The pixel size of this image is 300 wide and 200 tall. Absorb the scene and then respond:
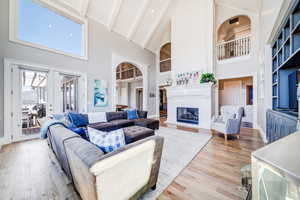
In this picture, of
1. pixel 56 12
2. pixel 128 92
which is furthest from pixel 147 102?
pixel 56 12

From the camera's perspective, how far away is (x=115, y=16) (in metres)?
5.01

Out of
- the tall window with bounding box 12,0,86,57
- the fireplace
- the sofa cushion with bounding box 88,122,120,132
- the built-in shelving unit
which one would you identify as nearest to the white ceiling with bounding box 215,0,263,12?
the built-in shelving unit

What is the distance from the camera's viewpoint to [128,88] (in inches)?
413

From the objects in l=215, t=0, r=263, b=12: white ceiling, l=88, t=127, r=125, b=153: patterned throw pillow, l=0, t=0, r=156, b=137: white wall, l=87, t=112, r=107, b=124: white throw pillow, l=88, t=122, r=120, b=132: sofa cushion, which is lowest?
l=88, t=122, r=120, b=132: sofa cushion

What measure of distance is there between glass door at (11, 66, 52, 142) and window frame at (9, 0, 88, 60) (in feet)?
2.56

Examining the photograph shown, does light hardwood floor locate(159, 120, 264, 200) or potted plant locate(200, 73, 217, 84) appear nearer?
light hardwood floor locate(159, 120, 264, 200)

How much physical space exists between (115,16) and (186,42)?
3.40 metres

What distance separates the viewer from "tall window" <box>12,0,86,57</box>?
134 inches

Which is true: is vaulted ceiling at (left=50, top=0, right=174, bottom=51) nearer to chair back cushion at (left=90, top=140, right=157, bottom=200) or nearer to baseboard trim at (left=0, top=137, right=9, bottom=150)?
baseboard trim at (left=0, top=137, right=9, bottom=150)

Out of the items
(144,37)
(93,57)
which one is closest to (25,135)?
(93,57)

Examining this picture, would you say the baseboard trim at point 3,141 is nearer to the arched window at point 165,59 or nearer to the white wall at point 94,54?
the white wall at point 94,54

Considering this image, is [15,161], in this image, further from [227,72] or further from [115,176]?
[227,72]

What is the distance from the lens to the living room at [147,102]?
3.61ft

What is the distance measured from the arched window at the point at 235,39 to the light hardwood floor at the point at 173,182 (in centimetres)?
453
